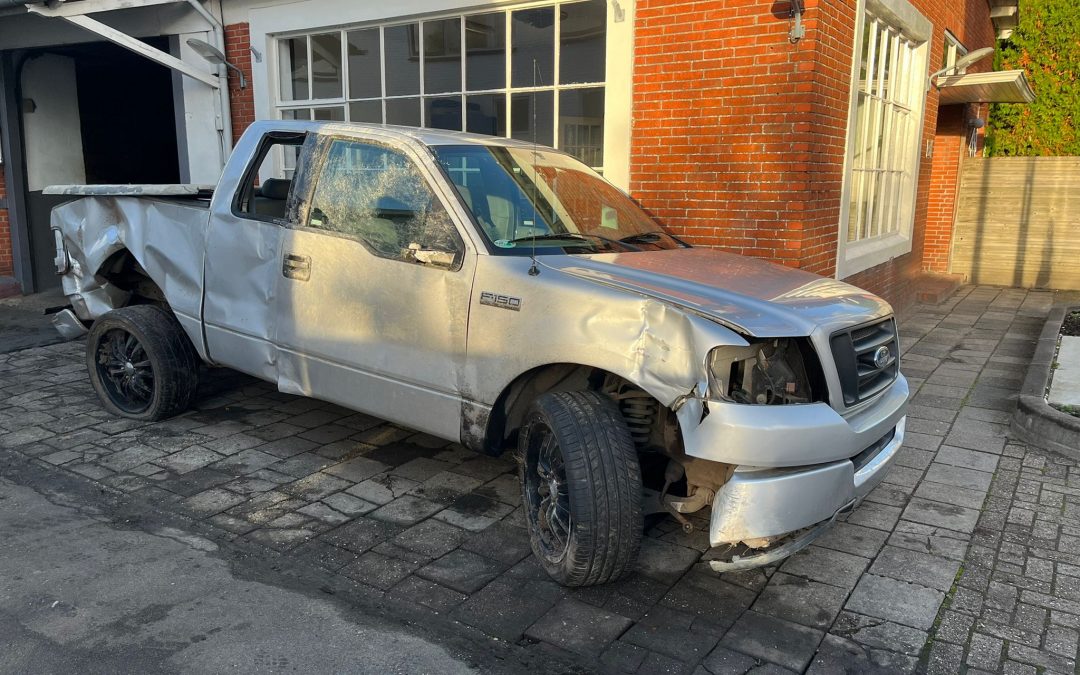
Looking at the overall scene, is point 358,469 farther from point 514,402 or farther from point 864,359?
point 864,359

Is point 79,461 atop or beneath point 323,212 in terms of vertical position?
beneath

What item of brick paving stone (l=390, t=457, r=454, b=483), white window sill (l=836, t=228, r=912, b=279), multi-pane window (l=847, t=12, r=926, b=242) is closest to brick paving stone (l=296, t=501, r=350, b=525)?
brick paving stone (l=390, t=457, r=454, b=483)

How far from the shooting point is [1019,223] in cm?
1317

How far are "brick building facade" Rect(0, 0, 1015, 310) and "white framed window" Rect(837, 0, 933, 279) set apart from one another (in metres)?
0.03

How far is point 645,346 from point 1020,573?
2172 mm

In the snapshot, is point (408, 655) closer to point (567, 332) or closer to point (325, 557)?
point (325, 557)

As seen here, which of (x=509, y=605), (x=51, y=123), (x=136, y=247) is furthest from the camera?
(x=51, y=123)

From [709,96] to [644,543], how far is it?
4.03 m

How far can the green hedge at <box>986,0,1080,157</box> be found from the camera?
13.7 metres

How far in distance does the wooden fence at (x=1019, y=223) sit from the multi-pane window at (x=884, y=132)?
3.65 meters

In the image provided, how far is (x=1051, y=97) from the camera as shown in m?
14.0

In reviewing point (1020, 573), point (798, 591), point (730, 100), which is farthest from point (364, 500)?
point (730, 100)

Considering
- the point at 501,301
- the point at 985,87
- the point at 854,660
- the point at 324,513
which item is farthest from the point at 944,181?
the point at 324,513

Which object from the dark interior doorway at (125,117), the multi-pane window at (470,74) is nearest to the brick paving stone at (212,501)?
the multi-pane window at (470,74)
